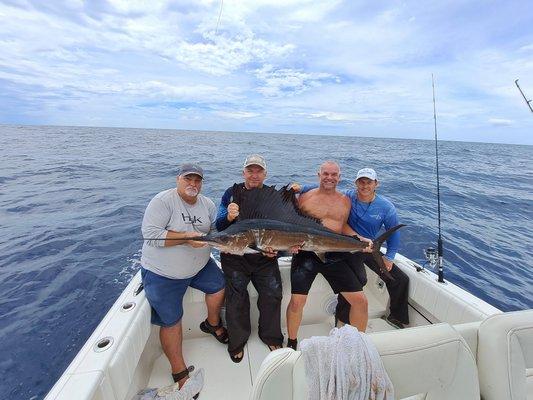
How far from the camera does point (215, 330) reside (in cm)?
267

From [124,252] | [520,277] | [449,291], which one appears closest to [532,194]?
[520,277]

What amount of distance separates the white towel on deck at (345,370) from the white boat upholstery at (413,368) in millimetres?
48

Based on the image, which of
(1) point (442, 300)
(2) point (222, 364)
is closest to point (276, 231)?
(2) point (222, 364)

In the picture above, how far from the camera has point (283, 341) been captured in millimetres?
2715

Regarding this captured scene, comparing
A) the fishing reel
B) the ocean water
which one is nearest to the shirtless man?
the fishing reel

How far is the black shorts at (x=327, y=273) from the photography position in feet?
8.38

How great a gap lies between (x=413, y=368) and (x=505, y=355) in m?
0.53

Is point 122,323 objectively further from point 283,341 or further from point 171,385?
point 283,341

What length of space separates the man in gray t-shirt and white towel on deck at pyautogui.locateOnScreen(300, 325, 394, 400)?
53.4 inches

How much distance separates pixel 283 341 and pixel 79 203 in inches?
275

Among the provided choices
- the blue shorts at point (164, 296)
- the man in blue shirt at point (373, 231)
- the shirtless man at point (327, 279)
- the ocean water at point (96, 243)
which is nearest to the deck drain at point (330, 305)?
the man in blue shirt at point (373, 231)

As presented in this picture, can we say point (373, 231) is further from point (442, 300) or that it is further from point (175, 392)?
point (175, 392)

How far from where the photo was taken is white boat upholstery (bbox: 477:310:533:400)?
53.6 inches

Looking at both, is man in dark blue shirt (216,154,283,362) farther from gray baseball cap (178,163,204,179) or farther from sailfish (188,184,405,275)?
gray baseball cap (178,163,204,179)
